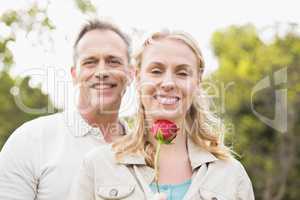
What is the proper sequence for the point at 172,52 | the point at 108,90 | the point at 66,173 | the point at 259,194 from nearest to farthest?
the point at 172,52 < the point at 66,173 < the point at 108,90 < the point at 259,194

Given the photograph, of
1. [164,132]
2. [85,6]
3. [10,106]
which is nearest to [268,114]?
[10,106]

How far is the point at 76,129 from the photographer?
3.89 metres

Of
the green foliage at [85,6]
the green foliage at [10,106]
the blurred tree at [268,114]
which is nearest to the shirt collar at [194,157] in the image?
the green foliage at [85,6]

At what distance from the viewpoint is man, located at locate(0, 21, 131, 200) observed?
368 cm

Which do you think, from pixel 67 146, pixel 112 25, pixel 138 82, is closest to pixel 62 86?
pixel 112 25

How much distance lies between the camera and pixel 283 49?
20.2 metres

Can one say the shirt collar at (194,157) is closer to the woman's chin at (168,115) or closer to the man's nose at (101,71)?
the woman's chin at (168,115)

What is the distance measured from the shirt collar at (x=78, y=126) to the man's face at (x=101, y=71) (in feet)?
0.31

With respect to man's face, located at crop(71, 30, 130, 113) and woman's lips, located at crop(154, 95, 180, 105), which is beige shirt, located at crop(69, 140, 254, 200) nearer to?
woman's lips, located at crop(154, 95, 180, 105)

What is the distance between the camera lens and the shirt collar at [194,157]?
3012 mm

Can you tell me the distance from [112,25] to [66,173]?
99 cm

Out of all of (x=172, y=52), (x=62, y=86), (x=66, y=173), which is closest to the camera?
(x=172, y=52)

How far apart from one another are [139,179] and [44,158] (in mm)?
939

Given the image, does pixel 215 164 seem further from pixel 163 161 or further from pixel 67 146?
pixel 67 146
